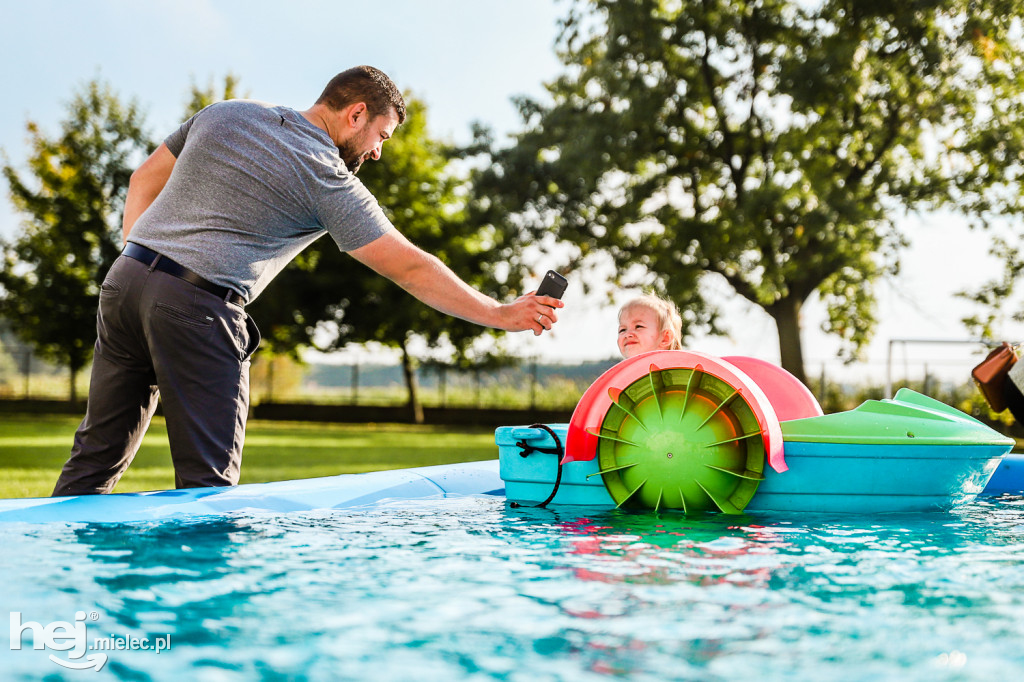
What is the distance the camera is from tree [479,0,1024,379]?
1530cm

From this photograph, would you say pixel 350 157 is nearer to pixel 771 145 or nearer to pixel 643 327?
pixel 643 327

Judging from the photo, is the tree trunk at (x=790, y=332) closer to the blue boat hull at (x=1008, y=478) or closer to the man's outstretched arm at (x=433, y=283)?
the blue boat hull at (x=1008, y=478)

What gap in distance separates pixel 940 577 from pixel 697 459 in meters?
1.25

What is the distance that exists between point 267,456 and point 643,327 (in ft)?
22.9

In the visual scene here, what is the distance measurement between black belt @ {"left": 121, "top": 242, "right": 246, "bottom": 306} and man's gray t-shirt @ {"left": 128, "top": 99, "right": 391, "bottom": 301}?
20mm

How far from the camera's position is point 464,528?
2.79m

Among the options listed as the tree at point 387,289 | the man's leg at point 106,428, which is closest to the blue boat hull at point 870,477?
the man's leg at point 106,428

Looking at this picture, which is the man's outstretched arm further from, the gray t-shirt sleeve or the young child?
the young child

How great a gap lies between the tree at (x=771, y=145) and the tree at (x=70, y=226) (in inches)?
435

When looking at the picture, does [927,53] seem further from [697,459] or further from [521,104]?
[697,459]

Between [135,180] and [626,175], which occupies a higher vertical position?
[626,175]

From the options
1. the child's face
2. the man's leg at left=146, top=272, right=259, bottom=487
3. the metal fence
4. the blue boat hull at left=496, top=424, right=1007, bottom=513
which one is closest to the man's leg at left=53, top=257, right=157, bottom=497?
the man's leg at left=146, top=272, right=259, bottom=487

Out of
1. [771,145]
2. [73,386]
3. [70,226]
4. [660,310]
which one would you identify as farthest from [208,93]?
[660,310]

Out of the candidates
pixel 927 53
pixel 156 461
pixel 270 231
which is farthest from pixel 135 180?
pixel 927 53
